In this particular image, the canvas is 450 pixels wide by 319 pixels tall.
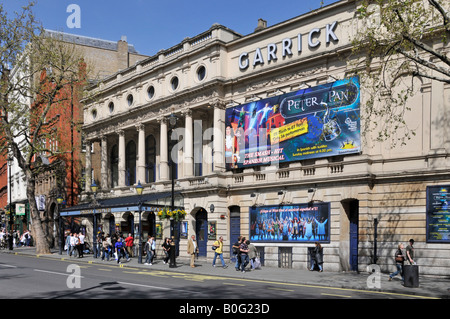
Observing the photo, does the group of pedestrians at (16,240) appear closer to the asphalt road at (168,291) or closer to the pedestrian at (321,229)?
the asphalt road at (168,291)

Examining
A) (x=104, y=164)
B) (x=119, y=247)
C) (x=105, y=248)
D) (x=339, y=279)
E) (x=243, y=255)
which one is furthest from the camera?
(x=104, y=164)

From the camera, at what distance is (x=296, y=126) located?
2794 cm

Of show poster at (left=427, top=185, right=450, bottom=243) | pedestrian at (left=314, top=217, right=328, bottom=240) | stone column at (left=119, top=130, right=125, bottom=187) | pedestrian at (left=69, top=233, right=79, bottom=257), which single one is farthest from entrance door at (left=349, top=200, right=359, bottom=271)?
stone column at (left=119, top=130, right=125, bottom=187)

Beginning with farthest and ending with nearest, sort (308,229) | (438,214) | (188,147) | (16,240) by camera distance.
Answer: (16,240) < (188,147) < (308,229) < (438,214)

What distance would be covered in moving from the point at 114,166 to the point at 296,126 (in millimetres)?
23237

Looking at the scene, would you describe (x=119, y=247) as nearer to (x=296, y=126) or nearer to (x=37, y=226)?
(x=37, y=226)

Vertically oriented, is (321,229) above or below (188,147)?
below

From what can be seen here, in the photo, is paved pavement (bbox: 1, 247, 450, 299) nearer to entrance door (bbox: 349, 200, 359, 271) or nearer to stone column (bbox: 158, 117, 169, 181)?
entrance door (bbox: 349, 200, 359, 271)

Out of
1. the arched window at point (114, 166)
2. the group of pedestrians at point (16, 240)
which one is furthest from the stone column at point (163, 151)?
the group of pedestrians at point (16, 240)

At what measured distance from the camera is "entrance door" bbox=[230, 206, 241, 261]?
31.2 metres

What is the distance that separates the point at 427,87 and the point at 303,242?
10.6 meters

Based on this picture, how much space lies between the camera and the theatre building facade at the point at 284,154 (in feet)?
76.3

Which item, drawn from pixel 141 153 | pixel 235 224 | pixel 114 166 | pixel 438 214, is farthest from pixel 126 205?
pixel 438 214
